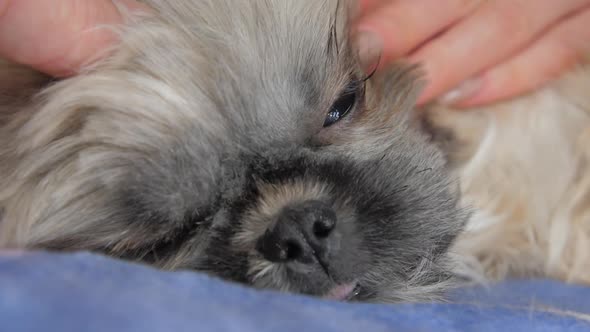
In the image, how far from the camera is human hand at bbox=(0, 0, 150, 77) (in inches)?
32.8

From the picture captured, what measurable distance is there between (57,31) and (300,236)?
0.44m

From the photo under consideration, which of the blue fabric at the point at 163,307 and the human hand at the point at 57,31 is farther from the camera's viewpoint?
the human hand at the point at 57,31

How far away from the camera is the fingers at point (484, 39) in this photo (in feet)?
4.51

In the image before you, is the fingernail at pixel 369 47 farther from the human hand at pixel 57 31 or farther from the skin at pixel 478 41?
the human hand at pixel 57 31

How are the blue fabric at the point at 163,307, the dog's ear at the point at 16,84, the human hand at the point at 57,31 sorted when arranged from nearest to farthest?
the blue fabric at the point at 163,307, the human hand at the point at 57,31, the dog's ear at the point at 16,84

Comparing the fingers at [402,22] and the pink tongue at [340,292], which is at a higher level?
the fingers at [402,22]

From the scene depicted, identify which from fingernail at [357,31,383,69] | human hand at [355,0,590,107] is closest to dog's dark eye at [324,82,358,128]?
fingernail at [357,31,383,69]

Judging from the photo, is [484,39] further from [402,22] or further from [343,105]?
[343,105]

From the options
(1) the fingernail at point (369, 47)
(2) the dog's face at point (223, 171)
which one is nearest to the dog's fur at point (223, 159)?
(2) the dog's face at point (223, 171)

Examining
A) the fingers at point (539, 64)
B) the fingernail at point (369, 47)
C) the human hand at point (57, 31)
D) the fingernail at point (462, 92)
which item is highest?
the human hand at point (57, 31)

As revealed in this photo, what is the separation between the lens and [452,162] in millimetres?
1326

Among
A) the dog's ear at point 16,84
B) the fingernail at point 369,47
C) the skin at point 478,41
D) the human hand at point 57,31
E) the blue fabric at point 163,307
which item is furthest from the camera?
the skin at point 478,41

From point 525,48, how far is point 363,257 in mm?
823

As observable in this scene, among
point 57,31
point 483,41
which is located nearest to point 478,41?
point 483,41
